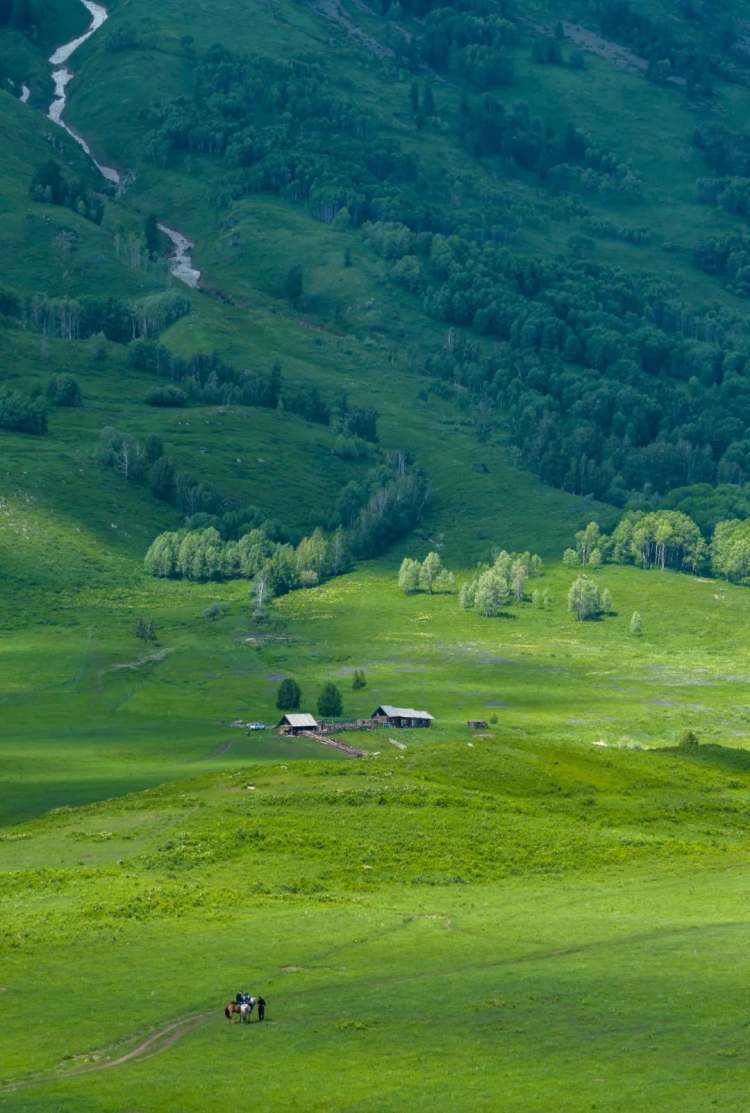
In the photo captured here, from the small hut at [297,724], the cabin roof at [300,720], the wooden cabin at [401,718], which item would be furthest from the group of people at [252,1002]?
the wooden cabin at [401,718]

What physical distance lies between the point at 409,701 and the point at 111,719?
107ft

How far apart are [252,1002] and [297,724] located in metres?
90.7

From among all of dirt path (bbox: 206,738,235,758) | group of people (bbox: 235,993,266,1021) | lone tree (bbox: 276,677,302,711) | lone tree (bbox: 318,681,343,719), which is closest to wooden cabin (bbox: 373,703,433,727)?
lone tree (bbox: 318,681,343,719)

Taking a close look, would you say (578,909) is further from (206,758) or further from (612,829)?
(206,758)

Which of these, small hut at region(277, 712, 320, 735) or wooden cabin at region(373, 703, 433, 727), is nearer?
small hut at region(277, 712, 320, 735)

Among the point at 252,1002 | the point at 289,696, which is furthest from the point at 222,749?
the point at 252,1002

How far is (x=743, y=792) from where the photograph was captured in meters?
128

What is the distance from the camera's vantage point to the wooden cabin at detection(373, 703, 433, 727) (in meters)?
165

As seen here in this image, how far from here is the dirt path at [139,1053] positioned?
59.5 m

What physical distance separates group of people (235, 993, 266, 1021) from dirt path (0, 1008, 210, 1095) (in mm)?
1607

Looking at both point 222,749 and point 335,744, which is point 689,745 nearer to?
point 335,744

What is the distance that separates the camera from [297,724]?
15688 centimetres

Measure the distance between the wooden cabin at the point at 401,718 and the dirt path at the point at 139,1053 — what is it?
97.0 meters

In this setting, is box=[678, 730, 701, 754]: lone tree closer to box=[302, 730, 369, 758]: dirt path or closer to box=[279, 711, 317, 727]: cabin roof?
box=[302, 730, 369, 758]: dirt path
